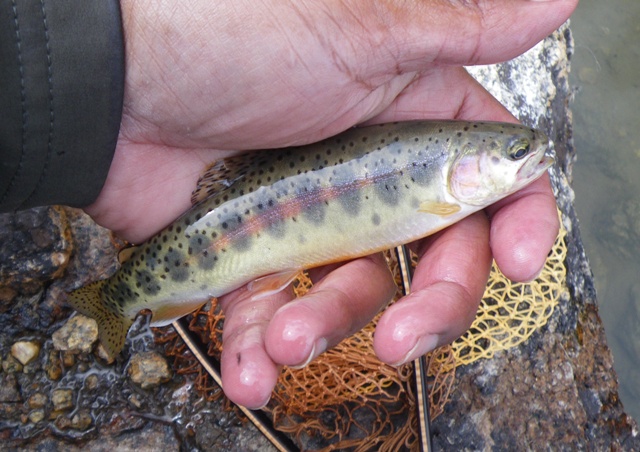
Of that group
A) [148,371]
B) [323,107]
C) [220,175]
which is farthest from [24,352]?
[323,107]

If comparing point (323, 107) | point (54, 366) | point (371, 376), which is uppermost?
point (323, 107)

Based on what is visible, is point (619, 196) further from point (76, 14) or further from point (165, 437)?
point (76, 14)

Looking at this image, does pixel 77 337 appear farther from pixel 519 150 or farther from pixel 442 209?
pixel 519 150

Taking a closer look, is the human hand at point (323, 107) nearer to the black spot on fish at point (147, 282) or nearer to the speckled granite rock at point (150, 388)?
the black spot on fish at point (147, 282)

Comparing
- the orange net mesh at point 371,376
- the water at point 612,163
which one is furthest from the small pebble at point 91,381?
the water at point 612,163

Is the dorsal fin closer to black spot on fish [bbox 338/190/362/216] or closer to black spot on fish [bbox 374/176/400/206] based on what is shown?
black spot on fish [bbox 338/190/362/216]

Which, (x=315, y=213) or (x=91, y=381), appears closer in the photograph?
(x=315, y=213)

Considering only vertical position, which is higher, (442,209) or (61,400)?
(442,209)

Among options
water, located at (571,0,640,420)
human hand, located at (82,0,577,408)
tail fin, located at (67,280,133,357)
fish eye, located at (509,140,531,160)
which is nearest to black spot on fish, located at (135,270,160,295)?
tail fin, located at (67,280,133,357)
